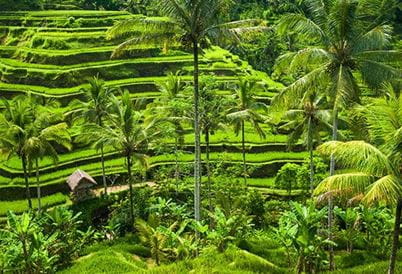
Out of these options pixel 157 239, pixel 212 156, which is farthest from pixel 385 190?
pixel 212 156

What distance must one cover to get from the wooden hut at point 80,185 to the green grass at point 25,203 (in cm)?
132

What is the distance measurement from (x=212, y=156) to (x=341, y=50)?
19390 mm

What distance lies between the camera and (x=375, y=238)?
19.8 m

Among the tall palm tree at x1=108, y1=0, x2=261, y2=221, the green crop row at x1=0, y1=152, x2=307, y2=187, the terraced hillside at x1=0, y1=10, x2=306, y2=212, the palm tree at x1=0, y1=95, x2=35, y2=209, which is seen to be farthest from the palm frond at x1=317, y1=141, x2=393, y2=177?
the terraced hillside at x1=0, y1=10, x2=306, y2=212

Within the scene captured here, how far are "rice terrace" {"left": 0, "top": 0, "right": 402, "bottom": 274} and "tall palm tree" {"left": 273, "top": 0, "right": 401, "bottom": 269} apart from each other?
0.16 feet

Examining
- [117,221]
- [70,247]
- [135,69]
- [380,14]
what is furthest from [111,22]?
[380,14]

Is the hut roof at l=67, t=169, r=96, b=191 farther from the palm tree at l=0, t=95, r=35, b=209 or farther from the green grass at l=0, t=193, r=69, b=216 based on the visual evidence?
the palm tree at l=0, t=95, r=35, b=209

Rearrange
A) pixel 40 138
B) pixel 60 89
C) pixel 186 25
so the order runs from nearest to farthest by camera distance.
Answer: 1. pixel 186 25
2. pixel 40 138
3. pixel 60 89

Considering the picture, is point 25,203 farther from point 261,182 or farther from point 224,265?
point 224,265

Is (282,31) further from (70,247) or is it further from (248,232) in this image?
(70,247)

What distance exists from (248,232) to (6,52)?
34277 mm

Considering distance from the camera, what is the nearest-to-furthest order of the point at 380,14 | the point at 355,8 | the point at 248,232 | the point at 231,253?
1. the point at 231,253
2. the point at 355,8
3. the point at 380,14
4. the point at 248,232

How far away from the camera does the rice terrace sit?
46.8ft

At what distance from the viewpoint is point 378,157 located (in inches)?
414
